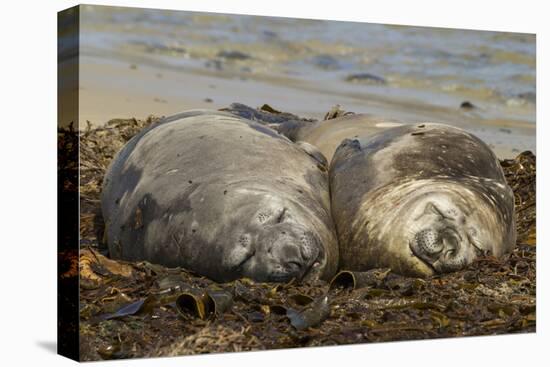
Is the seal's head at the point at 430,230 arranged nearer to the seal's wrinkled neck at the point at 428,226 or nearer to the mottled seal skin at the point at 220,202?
the seal's wrinkled neck at the point at 428,226

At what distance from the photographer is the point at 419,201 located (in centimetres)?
998

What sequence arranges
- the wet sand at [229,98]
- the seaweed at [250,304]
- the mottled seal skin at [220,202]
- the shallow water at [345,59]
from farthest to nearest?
the shallow water at [345,59] → the wet sand at [229,98] → the mottled seal skin at [220,202] → the seaweed at [250,304]

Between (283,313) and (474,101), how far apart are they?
2.92m

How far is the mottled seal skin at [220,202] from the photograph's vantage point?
930 cm

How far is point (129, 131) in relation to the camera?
A: 1037cm

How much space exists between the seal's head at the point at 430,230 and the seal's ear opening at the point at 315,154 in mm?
695

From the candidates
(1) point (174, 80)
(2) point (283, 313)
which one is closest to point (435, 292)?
(2) point (283, 313)

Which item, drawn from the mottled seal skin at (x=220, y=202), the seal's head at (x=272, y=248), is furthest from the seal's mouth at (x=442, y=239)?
the seal's head at (x=272, y=248)

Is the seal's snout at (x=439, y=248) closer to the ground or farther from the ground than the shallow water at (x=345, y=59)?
closer to the ground

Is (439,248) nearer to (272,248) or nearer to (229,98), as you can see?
(272,248)

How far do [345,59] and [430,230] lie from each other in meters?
1.69

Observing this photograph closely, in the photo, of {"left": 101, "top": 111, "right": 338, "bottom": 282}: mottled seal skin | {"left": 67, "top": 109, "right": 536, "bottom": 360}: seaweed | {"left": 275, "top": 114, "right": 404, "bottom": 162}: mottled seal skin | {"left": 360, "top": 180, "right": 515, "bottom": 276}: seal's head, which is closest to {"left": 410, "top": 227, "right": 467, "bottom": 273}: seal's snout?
{"left": 360, "top": 180, "right": 515, "bottom": 276}: seal's head

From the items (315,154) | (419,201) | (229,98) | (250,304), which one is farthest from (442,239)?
(229,98)

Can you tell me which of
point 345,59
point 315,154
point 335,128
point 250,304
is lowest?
point 250,304
